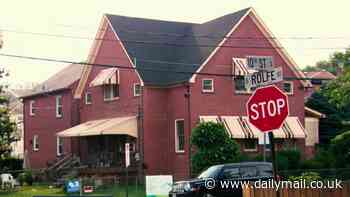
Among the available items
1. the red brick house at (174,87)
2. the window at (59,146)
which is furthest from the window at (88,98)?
the window at (59,146)

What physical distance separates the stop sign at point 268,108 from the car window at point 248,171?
564 inches

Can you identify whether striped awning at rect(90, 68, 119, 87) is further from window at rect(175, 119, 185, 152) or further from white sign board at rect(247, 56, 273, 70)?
white sign board at rect(247, 56, 273, 70)

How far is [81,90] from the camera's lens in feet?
157

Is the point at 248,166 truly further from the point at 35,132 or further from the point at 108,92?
the point at 35,132

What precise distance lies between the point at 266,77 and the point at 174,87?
3001 cm

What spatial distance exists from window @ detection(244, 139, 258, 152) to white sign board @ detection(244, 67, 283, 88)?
2981cm

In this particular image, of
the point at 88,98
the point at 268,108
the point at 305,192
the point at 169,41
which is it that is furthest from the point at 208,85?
the point at 268,108

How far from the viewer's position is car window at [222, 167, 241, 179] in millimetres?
23953

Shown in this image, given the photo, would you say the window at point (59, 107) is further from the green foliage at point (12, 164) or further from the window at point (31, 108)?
the green foliage at point (12, 164)

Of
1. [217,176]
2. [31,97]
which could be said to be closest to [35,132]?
[31,97]

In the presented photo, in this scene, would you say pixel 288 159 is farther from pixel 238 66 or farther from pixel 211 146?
pixel 238 66

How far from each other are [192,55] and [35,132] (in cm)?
1892

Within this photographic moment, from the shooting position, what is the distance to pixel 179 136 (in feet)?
132

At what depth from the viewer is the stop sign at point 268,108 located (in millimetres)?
9891
